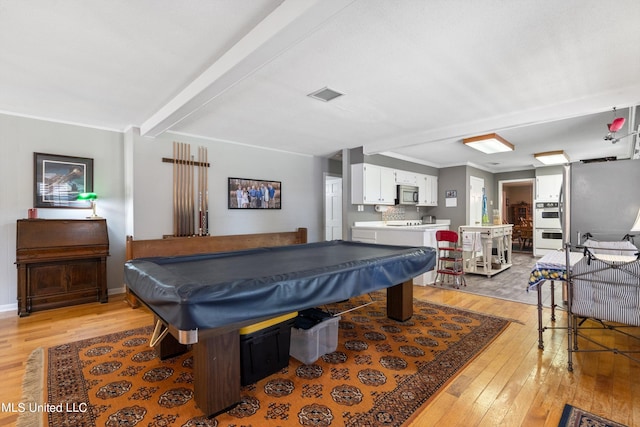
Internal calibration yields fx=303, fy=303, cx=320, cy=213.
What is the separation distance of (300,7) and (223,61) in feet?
3.09

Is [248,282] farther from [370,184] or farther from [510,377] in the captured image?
[370,184]

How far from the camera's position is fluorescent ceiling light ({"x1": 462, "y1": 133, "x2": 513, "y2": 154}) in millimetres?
4625

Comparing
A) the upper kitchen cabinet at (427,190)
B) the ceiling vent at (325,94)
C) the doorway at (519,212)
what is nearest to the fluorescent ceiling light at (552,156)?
the upper kitchen cabinet at (427,190)

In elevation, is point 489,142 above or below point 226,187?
above

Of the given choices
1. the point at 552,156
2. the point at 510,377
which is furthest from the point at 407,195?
the point at 510,377

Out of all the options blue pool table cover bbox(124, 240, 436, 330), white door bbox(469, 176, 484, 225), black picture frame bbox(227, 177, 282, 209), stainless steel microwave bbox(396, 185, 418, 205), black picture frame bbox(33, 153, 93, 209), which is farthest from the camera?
white door bbox(469, 176, 484, 225)

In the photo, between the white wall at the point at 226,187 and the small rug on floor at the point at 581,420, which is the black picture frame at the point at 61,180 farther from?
the small rug on floor at the point at 581,420

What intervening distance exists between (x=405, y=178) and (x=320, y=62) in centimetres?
446

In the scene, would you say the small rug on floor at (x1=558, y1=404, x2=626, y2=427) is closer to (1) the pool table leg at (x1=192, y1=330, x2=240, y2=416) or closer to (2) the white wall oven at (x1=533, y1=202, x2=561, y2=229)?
(1) the pool table leg at (x1=192, y1=330, x2=240, y2=416)

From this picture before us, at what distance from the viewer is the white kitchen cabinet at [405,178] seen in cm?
630

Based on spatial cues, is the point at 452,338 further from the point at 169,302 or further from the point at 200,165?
the point at 200,165

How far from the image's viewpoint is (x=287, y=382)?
209cm

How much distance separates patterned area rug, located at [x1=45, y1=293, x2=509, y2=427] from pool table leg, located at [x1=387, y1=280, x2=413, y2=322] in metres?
0.22
